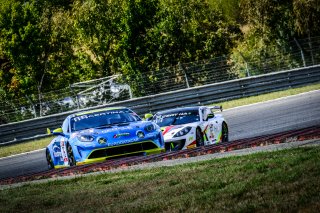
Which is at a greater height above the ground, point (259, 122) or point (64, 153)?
point (64, 153)

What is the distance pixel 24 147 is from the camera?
2545cm

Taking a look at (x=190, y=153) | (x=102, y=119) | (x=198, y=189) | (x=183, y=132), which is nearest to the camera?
(x=198, y=189)

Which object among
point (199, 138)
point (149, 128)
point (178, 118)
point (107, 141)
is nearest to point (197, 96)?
point (178, 118)

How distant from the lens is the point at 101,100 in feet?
99.1

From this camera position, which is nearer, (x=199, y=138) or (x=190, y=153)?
(x=190, y=153)

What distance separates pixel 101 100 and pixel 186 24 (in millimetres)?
13668

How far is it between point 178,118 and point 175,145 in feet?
3.66

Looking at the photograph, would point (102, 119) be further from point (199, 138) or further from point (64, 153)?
point (199, 138)

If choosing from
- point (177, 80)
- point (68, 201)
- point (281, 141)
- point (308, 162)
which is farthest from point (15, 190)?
point (177, 80)

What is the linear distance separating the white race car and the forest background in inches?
820

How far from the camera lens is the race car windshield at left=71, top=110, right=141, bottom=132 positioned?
14.7 m

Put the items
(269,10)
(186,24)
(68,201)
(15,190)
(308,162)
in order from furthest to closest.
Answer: (186,24)
(269,10)
(15,190)
(68,201)
(308,162)

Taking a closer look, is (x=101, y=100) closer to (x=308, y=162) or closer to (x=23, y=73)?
(x=23, y=73)

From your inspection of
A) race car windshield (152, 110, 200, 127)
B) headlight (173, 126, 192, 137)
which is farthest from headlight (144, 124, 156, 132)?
race car windshield (152, 110, 200, 127)
